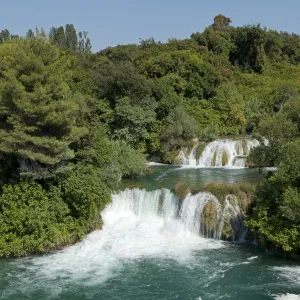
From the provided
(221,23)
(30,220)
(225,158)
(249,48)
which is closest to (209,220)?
(30,220)

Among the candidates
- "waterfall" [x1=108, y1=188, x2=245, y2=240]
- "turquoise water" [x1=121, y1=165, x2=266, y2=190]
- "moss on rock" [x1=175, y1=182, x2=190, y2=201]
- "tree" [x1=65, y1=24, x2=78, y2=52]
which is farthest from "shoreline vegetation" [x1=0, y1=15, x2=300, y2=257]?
"tree" [x1=65, y1=24, x2=78, y2=52]

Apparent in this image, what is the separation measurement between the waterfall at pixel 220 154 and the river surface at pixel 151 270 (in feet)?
35.4

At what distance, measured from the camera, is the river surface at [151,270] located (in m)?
12.8

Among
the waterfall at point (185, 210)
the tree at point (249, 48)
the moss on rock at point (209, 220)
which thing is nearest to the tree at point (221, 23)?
the tree at point (249, 48)

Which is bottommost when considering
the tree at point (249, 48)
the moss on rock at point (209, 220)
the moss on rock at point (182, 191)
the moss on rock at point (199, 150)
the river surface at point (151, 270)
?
the river surface at point (151, 270)

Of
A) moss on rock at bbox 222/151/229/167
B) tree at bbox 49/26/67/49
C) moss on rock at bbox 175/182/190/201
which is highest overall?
tree at bbox 49/26/67/49

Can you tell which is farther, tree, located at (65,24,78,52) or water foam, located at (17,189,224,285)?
tree, located at (65,24,78,52)

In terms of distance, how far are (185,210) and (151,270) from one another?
4.48 m

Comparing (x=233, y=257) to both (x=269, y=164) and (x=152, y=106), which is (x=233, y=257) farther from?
(x=152, y=106)

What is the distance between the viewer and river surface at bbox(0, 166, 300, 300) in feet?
42.0

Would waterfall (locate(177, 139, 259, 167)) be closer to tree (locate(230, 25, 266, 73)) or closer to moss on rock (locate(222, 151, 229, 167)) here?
moss on rock (locate(222, 151, 229, 167))

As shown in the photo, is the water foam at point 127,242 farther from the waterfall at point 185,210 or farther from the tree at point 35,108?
the tree at point 35,108

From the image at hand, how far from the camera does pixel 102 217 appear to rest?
62.2 ft

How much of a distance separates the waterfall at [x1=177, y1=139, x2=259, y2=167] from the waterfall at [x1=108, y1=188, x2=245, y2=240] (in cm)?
983
